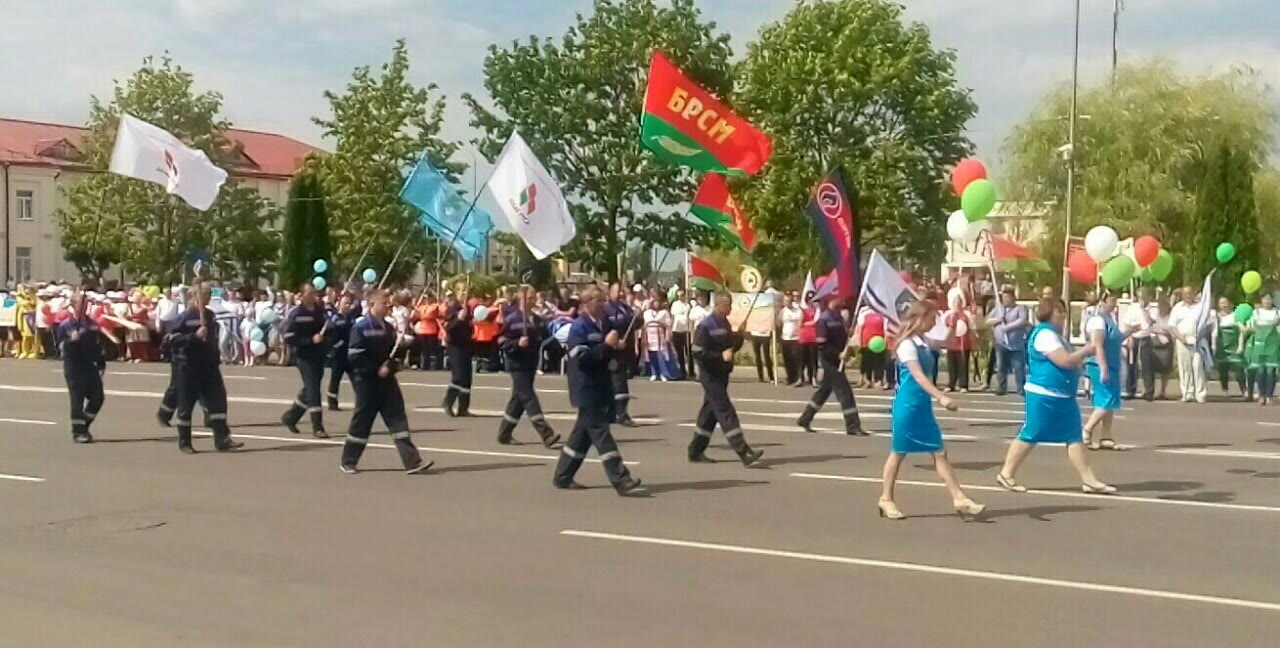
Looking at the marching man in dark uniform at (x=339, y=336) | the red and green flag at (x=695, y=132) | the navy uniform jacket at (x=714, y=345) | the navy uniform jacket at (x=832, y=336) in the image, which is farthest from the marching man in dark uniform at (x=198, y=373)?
the red and green flag at (x=695, y=132)

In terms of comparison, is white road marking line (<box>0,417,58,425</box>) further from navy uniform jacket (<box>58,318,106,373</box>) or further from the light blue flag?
the light blue flag

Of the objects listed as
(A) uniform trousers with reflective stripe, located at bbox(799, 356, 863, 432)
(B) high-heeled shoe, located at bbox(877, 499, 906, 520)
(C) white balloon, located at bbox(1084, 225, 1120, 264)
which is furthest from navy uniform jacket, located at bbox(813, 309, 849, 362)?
(B) high-heeled shoe, located at bbox(877, 499, 906, 520)

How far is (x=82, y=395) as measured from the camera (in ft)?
49.9

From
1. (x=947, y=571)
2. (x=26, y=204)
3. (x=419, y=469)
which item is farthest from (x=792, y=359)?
(x=26, y=204)

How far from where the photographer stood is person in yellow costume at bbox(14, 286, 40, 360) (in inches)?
1321

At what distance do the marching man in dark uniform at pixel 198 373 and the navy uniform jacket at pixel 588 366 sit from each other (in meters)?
4.63

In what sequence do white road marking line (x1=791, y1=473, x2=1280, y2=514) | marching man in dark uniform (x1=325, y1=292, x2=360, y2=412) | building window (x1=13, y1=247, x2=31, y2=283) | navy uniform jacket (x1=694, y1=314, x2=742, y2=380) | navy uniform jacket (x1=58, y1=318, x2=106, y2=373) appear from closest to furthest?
1. white road marking line (x1=791, y1=473, x2=1280, y2=514)
2. navy uniform jacket (x1=694, y1=314, x2=742, y2=380)
3. navy uniform jacket (x1=58, y1=318, x2=106, y2=373)
4. marching man in dark uniform (x1=325, y1=292, x2=360, y2=412)
5. building window (x1=13, y1=247, x2=31, y2=283)

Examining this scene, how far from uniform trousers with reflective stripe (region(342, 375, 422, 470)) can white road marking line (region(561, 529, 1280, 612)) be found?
333 centimetres

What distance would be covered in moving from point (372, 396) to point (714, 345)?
306cm

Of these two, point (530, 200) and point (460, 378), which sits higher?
point (530, 200)

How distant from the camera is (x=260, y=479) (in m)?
12.3

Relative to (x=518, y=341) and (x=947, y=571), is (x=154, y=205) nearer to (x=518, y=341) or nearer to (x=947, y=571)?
(x=518, y=341)

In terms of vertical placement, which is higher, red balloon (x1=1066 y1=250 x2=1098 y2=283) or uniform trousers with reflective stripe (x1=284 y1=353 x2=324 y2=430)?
red balloon (x1=1066 y1=250 x2=1098 y2=283)

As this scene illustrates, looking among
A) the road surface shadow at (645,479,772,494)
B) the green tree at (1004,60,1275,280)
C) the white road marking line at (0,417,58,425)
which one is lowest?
the road surface shadow at (645,479,772,494)
